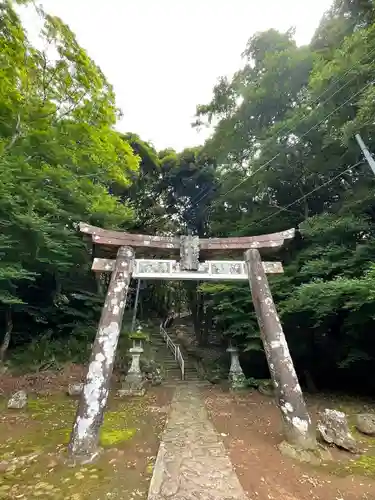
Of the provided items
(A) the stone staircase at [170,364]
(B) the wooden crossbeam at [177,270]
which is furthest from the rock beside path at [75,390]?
(A) the stone staircase at [170,364]

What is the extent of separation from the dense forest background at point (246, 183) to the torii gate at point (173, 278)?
1.77 m

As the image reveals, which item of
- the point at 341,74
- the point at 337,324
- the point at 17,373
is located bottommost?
the point at 17,373

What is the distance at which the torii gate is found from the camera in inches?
191

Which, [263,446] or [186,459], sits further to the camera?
[263,446]

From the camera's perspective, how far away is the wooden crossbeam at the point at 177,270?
6.64 m


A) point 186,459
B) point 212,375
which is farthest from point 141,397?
point 186,459

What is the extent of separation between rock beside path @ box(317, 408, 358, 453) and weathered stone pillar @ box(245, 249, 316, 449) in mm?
406

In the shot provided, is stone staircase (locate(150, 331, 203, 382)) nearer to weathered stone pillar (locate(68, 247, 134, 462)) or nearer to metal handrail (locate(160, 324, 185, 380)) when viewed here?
metal handrail (locate(160, 324, 185, 380))

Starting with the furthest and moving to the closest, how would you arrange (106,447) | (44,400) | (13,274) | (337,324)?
(337,324)
(44,400)
(13,274)
(106,447)

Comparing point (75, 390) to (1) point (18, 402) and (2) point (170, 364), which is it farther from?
(2) point (170, 364)

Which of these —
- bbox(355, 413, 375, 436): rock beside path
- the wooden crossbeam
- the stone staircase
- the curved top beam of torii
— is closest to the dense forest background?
the curved top beam of torii

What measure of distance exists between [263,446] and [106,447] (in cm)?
275

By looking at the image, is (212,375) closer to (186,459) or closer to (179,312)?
(186,459)

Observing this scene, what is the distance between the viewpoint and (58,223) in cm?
962
